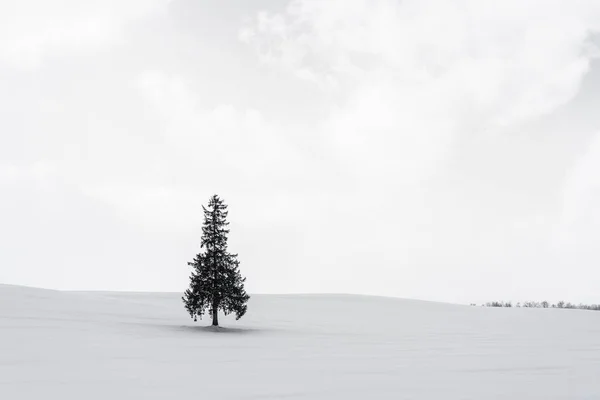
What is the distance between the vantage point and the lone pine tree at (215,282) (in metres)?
36.8

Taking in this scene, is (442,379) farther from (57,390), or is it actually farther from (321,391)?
(57,390)

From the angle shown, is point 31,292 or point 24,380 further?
point 31,292

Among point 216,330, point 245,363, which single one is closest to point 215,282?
point 216,330

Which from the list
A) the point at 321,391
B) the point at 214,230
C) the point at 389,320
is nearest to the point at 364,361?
the point at 321,391

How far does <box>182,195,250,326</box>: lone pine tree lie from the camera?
121 ft

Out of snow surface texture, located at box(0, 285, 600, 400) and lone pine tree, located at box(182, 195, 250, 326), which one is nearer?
snow surface texture, located at box(0, 285, 600, 400)

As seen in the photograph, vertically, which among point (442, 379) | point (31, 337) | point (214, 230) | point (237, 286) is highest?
point (214, 230)

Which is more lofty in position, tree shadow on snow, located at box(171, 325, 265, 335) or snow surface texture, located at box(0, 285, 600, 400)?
tree shadow on snow, located at box(171, 325, 265, 335)

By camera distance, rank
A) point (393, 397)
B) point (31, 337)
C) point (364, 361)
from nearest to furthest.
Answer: point (393, 397) → point (364, 361) → point (31, 337)

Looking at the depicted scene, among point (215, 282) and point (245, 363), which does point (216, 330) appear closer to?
point (215, 282)

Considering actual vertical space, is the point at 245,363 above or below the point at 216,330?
below

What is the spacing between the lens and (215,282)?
122 feet

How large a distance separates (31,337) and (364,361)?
52.7 feet

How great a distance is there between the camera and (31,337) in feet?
79.6
